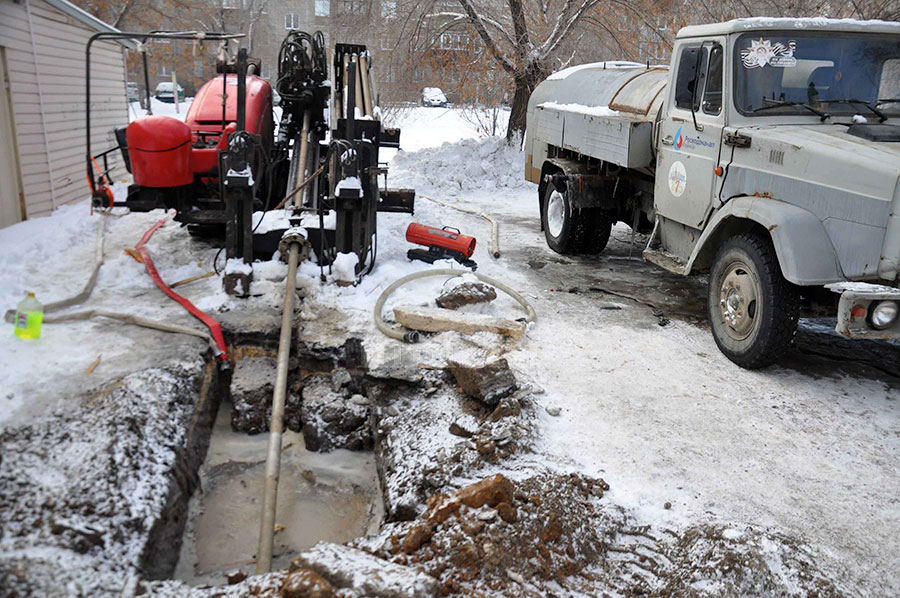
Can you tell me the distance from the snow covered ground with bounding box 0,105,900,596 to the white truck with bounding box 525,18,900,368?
619 mm

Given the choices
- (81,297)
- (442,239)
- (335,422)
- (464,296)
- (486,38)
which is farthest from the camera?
(486,38)

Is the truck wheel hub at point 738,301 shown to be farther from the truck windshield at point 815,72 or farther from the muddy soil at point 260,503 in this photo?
the muddy soil at point 260,503

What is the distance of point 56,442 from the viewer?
3.97 metres

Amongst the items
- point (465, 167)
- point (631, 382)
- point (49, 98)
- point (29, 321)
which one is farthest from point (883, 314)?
point (49, 98)

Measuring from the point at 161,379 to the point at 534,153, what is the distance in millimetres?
6838

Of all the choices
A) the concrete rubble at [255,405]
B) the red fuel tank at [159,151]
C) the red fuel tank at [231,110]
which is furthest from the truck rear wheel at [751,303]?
the red fuel tank at [231,110]

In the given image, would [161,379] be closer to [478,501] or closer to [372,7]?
[478,501]

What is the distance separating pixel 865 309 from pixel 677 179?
2.37m

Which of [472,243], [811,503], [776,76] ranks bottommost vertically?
[811,503]

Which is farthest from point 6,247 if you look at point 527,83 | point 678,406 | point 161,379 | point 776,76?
point 527,83

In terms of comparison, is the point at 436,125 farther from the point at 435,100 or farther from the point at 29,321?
the point at 29,321

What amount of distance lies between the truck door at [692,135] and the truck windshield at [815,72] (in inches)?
9.2

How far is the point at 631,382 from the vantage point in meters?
5.29

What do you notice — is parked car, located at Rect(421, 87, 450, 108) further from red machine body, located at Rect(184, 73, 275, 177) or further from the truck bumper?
the truck bumper
